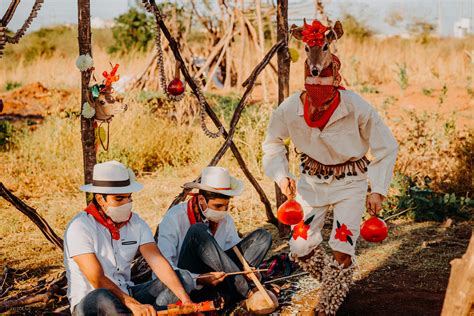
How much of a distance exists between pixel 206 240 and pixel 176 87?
3.90ft

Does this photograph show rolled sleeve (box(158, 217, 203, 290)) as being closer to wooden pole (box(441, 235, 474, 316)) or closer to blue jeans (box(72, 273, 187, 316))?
blue jeans (box(72, 273, 187, 316))

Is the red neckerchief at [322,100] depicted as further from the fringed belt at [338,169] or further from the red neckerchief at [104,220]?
the red neckerchief at [104,220]

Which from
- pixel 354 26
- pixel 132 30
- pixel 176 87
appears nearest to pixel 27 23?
pixel 176 87

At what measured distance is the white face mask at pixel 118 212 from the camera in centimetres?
372

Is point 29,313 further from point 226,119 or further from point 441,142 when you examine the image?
point 226,119

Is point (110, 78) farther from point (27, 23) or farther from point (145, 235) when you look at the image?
point (145, 235)

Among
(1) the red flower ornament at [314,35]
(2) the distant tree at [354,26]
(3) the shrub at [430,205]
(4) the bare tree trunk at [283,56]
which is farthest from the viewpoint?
(2) the distant tree at [354,26]

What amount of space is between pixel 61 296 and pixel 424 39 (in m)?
23.5

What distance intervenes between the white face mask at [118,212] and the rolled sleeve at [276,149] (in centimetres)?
91

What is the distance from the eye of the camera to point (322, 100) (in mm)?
3969

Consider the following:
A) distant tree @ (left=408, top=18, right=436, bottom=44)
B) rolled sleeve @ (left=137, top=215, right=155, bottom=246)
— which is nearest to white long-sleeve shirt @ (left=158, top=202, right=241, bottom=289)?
rolled sleeve @ (left=137, top=215, right=155, bottom=246)

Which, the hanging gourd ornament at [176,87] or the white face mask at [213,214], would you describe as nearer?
the white face mask at [213,214]

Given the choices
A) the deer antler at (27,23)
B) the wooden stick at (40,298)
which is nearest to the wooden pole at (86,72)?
the deer antler at (27,23)

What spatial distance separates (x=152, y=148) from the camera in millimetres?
8852
